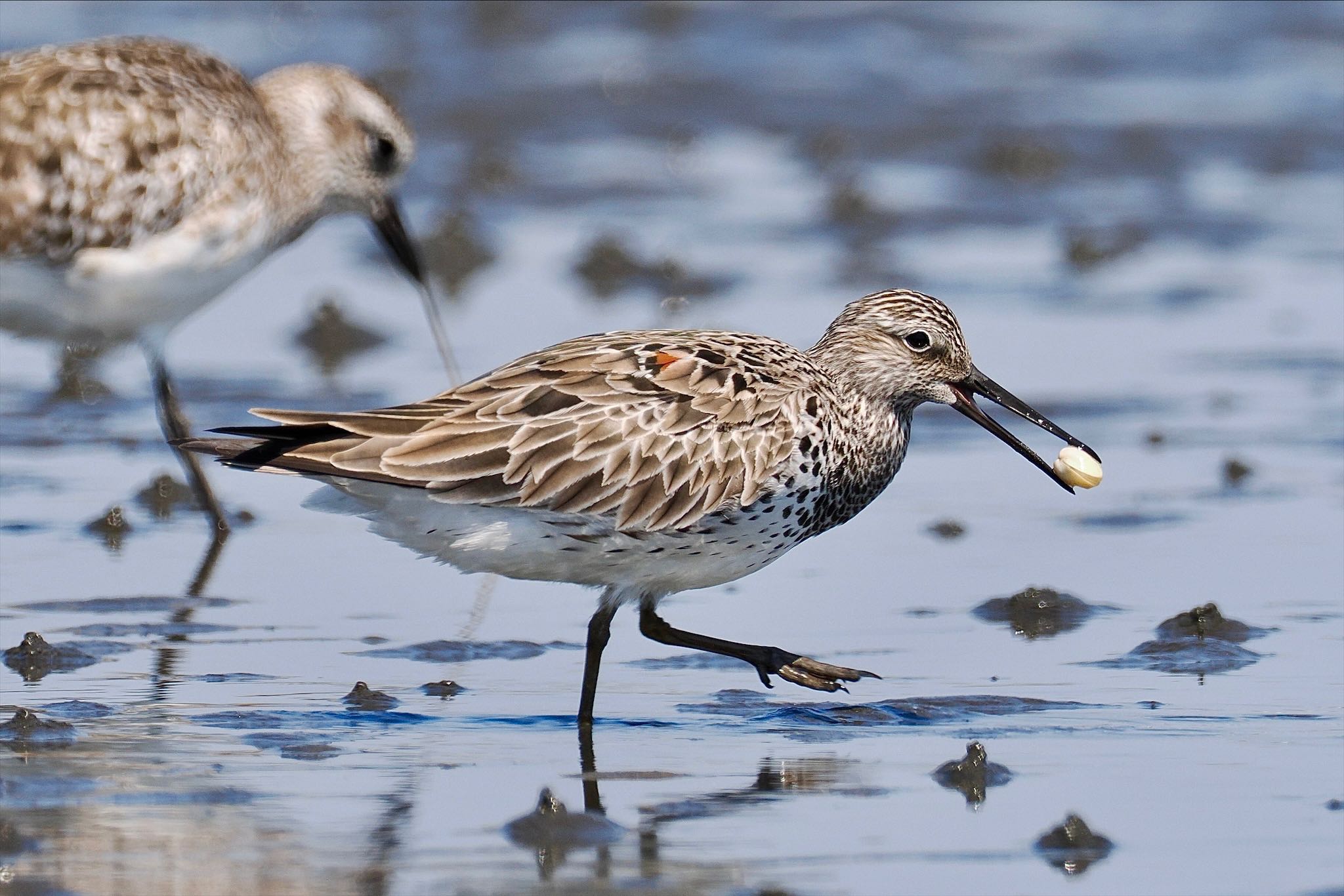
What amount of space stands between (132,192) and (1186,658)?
439 cm

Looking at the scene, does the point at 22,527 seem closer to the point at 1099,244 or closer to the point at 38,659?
the point at 38,659

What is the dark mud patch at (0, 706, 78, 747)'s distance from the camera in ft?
20.0

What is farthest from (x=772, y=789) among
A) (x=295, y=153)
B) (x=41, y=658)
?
(x=295, y=153)

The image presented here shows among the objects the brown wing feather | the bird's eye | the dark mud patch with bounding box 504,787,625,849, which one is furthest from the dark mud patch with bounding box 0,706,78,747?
the bird's eye

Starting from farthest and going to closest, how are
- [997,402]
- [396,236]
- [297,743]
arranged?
[396,236], [997,402], [297,743]

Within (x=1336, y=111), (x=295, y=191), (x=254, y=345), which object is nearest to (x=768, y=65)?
(x=1336, y=111)

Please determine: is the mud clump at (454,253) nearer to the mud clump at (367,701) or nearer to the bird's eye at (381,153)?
the bird's eye at (381,153)

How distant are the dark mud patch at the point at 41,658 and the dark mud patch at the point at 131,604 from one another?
20.0 inches

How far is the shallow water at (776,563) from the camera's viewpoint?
5.58 m

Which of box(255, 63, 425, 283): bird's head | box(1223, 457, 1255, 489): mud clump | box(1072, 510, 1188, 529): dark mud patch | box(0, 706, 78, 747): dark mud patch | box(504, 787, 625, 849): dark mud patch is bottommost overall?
box(504, 787, 625, 849): dark mud patch

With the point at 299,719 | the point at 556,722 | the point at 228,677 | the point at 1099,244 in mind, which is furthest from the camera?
the point at 1099,244

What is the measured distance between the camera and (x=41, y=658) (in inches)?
275

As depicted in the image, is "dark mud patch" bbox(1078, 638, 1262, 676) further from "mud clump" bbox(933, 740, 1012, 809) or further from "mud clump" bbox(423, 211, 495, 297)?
"mud clump" bbox(423, 211, 495, 297)

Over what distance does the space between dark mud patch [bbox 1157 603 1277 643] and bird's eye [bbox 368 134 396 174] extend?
4.50 meters
